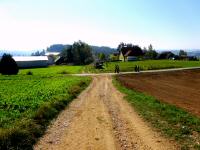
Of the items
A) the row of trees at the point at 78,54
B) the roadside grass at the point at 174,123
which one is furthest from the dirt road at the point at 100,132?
the row of trees at the point at 78,54

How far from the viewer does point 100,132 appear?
17531 mm

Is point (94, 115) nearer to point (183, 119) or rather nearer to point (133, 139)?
point (183, 119)

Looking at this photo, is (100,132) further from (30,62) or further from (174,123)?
(30,62)

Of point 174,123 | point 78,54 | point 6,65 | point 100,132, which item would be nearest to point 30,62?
point 78,54

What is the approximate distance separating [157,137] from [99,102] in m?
12.9

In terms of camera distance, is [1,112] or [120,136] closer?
[120,136]

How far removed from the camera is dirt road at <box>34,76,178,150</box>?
15.1 metres

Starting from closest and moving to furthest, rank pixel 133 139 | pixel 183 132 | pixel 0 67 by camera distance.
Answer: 1. pixel 133 139
2. pixel 183 132
3. pixel 0 67

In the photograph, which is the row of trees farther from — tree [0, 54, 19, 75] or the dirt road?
the dirt road

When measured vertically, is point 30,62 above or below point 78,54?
below

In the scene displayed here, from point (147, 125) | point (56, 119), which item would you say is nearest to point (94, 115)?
point (56, 119)

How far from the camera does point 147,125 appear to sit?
19.2 metres

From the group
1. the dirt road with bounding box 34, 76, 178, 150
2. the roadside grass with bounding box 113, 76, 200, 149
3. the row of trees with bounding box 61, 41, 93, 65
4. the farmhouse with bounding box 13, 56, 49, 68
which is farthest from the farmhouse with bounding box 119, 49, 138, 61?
the dirt road with bounding box 34, 76, 178, 150

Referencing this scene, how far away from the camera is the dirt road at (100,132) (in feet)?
49.4
